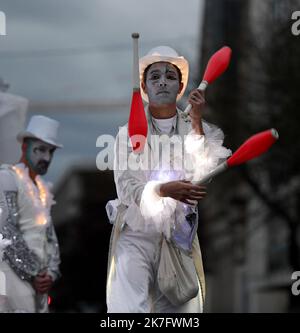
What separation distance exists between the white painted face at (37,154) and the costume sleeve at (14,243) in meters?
0.20

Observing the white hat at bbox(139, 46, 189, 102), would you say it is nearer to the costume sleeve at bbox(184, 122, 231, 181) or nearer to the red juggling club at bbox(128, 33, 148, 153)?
the red juggling club at bbox(128, 33, 148, 153)

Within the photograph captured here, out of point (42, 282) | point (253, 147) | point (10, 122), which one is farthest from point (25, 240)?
point (253, 147)

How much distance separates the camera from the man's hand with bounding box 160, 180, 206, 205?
4629 mm

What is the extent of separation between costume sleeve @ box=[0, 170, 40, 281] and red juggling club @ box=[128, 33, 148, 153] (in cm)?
102

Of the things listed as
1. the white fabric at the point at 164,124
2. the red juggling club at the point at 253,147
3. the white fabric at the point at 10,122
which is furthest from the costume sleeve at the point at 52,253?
the red juggling club at the point at 253,147

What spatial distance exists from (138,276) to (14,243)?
109 cm

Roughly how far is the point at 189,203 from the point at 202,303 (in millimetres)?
480

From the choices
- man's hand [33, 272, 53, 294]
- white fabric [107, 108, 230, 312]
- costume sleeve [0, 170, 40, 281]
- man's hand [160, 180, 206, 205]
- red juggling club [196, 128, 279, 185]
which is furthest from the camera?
man's hand [33, 272, 53, 294]

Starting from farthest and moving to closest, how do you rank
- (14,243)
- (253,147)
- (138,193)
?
(14,243) < (138,193) < (253,147)

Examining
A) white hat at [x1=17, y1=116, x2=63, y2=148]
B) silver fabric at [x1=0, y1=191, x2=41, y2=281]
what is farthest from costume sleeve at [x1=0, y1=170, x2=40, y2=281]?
white hat at [x1=17, y1=116, x2=63, y2=148]

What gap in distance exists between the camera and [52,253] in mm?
5945

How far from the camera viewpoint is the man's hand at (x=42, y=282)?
5.81m

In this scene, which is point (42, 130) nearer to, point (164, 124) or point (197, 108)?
point (164, 124)
